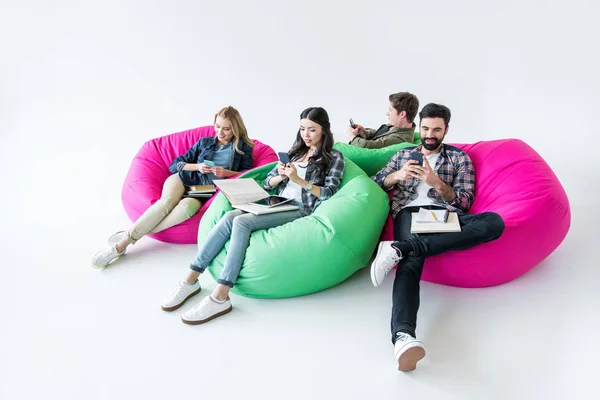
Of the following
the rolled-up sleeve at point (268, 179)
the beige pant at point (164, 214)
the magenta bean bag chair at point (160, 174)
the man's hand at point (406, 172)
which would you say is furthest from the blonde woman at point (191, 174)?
the man's hand at point (406, 172)

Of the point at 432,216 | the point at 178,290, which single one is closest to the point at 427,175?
the point at 432,216

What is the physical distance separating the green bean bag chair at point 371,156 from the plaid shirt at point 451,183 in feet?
1.64

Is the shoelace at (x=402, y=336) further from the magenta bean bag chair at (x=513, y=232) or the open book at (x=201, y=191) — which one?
the open book at (x=201, y=191)

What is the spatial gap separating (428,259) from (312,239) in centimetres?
67

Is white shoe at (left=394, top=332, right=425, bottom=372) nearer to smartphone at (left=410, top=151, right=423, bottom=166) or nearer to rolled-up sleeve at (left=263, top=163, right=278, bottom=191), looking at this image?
smartphone at (left=410, top=151, right=423, bottom=166)

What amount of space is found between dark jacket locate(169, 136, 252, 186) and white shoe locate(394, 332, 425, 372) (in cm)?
211

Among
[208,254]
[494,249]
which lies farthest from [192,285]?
[494,249]

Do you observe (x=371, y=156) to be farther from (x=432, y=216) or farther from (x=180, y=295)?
(x=180, y=295)

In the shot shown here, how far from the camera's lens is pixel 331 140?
3361 millimetres

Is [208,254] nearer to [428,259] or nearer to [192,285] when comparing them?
[192,285]

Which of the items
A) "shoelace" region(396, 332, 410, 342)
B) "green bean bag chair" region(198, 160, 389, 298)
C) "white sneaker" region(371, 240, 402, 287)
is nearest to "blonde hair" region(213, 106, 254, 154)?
"green bean bag chair" region(198, 160, 389, 298)

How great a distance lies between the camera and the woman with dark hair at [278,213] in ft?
9.66

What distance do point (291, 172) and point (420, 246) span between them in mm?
897

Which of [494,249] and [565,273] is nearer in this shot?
[494,249]
